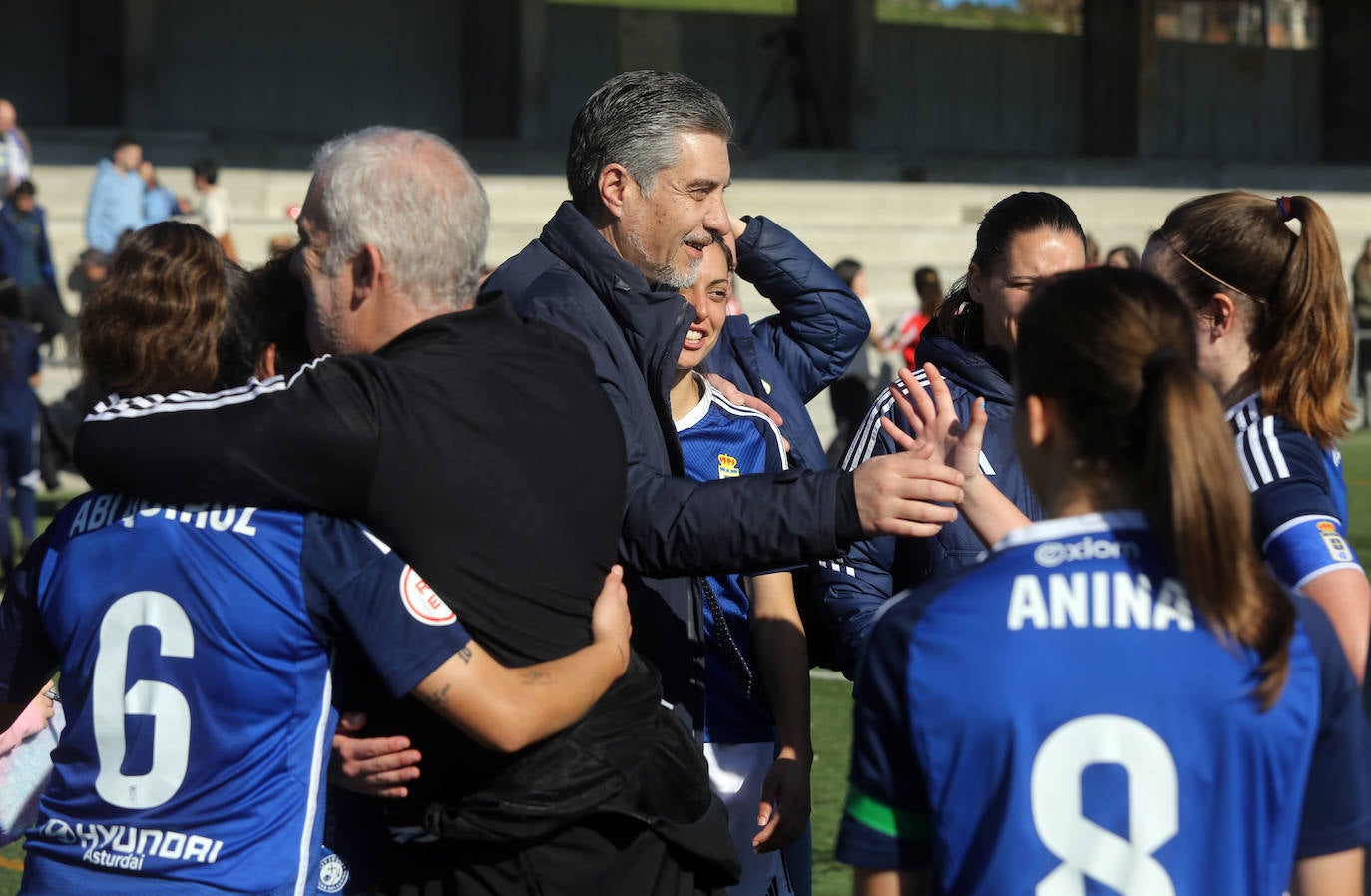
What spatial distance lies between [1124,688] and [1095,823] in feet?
0.53

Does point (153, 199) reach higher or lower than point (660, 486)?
higher

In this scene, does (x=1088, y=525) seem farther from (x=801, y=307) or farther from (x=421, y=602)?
(x=801, y=307)

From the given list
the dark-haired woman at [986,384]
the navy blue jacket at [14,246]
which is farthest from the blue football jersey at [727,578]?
the navy blue jacket at [14,246]

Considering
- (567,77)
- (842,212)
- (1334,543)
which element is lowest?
(1334,543)

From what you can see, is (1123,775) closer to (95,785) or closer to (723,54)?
(95,785)

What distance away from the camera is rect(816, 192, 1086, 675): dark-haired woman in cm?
331

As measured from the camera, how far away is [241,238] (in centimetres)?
1825

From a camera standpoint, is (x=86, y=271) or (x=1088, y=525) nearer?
(x=1088, y=525)

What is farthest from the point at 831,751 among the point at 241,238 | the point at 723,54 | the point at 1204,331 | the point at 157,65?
the point at 723,54

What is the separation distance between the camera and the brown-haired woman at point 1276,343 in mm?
2623

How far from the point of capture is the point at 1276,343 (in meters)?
2.80

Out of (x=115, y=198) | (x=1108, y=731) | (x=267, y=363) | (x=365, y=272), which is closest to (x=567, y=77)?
A: (x=115, y=198)

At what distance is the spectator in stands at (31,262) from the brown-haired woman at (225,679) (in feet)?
37.6

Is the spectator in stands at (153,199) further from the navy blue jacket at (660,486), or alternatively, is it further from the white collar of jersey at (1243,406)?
the white collar of jersey at (1243,406)
